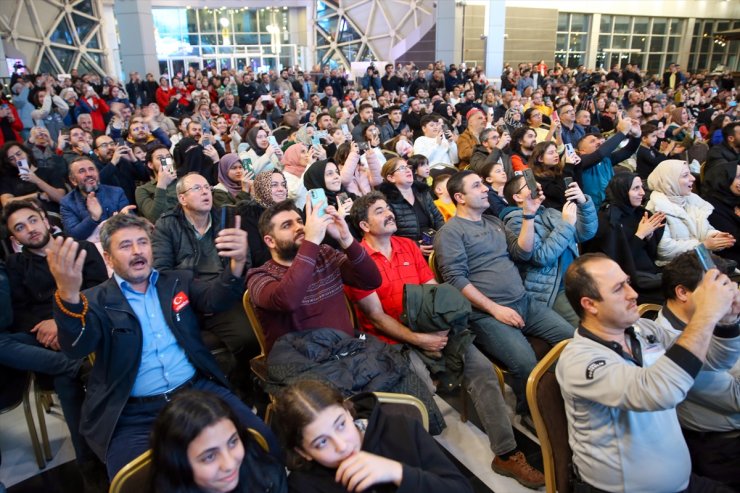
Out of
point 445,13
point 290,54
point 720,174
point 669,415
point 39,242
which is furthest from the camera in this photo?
point 290,54

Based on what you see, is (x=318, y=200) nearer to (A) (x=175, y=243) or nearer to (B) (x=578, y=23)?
(A) (x=175, y=243)

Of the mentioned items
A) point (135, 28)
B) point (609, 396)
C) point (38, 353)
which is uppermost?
point (135, 28)

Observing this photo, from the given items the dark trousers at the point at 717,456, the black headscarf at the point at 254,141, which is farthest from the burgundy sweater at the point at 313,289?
the black headscarf at the point at 254,141

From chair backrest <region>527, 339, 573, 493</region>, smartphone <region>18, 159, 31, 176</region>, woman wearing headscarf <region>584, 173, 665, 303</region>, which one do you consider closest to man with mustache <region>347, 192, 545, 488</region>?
chair backrest <region>527, 339, 573, 493</region>

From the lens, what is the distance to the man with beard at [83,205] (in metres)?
3.59

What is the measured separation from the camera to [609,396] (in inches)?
59.6

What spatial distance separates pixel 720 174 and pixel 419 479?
13.3 feet

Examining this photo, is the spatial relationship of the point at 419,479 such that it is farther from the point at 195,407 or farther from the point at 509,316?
the point at 509,316

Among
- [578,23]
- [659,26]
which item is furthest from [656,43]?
[578,23]

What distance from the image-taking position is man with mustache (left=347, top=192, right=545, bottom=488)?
7.73 ft

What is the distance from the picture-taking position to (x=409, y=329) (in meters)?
2.55

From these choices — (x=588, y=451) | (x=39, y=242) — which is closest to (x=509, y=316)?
(x=588, y=451)

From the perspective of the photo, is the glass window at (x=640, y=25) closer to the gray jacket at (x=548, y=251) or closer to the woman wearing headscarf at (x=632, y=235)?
the woman wearing headscarf at (x=632, y=235)

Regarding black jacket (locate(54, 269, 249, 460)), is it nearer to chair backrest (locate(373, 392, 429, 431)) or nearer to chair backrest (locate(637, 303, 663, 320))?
chair backrest (locate(373, 392, 429, 431))
